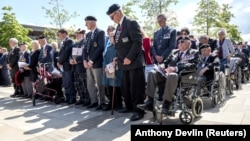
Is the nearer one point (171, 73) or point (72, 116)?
point (171, 73)

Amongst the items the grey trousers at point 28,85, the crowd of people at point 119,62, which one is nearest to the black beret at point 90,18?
the crowd of people at point 119,62

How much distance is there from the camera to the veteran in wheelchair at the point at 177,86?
13.5 ft

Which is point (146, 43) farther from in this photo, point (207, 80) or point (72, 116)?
point (72, 116)

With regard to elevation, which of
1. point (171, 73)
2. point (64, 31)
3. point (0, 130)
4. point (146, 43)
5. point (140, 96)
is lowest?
point (0, 130)

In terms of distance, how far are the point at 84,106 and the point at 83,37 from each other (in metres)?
1.57

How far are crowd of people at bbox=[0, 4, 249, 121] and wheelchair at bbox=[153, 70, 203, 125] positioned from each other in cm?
12

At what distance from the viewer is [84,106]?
617 cm

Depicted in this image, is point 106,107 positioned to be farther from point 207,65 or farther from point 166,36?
point 207,65

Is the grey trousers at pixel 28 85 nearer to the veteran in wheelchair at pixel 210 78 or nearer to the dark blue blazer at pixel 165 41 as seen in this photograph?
the dark blue blazer at pixel 165 41

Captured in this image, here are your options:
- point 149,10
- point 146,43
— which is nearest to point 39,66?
point 146,43

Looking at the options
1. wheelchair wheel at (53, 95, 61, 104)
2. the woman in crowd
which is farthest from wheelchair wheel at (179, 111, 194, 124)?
wheelchair wheel at (53, 95, 61, 104)

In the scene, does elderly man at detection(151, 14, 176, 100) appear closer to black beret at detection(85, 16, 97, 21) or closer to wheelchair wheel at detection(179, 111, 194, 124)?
black beret at detection(85, 16, 97, 21)

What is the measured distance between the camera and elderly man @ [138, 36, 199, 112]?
411cm

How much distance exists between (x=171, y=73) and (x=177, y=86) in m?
0.23
